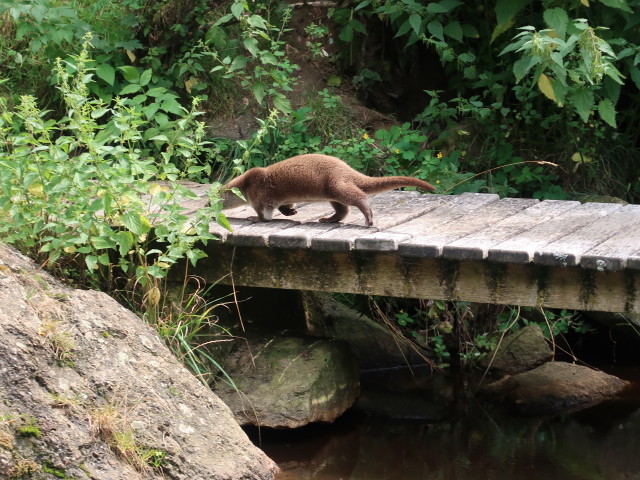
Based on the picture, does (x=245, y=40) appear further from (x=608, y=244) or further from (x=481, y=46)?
(x=608, y=244)

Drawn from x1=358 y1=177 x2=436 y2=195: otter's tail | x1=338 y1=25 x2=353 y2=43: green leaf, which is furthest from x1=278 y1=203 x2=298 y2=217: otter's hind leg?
x1=338 y1=25 x2=353 y2=43: green leaf

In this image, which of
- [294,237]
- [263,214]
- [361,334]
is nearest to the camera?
[294,237]

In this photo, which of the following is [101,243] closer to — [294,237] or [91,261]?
[91,261]

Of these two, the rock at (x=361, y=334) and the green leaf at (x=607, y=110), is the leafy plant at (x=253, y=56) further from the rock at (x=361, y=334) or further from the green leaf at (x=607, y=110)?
the green leaf at (x=607, y=110)

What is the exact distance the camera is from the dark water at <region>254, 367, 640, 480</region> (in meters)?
4.88

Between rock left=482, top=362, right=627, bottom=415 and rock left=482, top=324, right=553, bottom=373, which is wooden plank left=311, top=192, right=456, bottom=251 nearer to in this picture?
rock left=482, top=324, right=553, bottom=373

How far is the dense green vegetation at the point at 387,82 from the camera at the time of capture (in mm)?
6590

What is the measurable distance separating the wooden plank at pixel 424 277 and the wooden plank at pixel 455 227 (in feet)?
0.42

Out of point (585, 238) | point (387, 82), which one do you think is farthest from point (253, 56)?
point (585, 238)

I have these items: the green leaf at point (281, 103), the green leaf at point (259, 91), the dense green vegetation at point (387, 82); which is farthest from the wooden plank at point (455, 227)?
the green leaf at point (259, 91)

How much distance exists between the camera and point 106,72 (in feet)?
24.0

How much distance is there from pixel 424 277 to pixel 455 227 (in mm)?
465

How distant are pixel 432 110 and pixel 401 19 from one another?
0.88 metres

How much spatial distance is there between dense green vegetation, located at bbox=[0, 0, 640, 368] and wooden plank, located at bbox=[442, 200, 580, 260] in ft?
1.93
